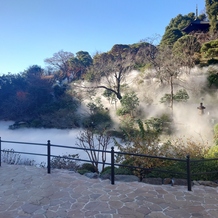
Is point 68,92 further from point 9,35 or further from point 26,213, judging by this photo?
point 26,213

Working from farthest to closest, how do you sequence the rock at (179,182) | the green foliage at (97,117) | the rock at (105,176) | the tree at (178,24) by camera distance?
1. the tree at (178,24)
2. the green foliage at (97,117)
3. the rock at (105,176)
4. the rock at (179,182)

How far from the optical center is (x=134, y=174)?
4.36 metres

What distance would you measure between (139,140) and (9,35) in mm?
7373

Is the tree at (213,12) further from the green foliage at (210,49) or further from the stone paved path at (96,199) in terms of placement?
the stone paved path at (96,199)

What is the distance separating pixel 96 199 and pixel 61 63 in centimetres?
1916

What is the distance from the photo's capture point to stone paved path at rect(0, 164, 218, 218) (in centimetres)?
277

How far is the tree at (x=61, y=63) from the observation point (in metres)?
20.2

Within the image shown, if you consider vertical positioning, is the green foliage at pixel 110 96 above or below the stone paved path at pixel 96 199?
above

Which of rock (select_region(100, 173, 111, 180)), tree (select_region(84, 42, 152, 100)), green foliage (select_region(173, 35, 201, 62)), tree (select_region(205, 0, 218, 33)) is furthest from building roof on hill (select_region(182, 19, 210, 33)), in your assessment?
rock (select_region(100, 173, 111, 180))

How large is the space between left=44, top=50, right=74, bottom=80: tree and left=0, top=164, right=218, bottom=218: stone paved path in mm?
16860

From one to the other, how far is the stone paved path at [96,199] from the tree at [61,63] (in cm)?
1686

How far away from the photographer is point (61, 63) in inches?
818

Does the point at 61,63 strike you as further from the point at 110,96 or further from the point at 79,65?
the point at 110,96

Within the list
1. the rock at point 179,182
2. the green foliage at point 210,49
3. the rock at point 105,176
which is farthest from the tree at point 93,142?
the green foliage at point 210,49
